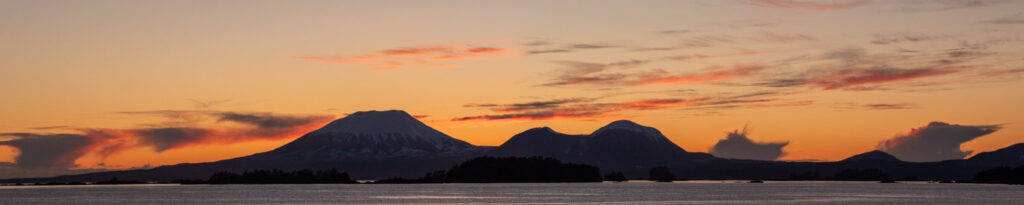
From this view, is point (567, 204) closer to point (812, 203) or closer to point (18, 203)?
point (812, 203)

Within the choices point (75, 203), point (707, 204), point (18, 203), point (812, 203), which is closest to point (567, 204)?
point (707, 204)

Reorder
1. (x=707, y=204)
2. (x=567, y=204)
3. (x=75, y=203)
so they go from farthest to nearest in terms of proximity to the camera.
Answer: (x=75, y=203), (x=707, y=204), (x=567, y=204)

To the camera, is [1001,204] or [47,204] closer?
[1001,204]

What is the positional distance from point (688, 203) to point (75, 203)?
328ft

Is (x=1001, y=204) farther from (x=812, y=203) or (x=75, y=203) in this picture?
(x=75, y=203)

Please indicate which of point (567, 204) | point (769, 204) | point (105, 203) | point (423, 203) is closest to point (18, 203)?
point (105, 203)

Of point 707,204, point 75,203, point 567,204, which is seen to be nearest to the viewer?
point 567,204

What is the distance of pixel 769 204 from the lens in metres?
171

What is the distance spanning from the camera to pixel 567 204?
164625 mm

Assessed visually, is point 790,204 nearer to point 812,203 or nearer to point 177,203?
point 812,203

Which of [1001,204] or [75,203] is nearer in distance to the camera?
[1001,204]

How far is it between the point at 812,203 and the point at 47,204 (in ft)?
405

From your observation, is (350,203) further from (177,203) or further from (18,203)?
(18,203)

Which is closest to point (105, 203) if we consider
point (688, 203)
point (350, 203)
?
point (350, 203)
